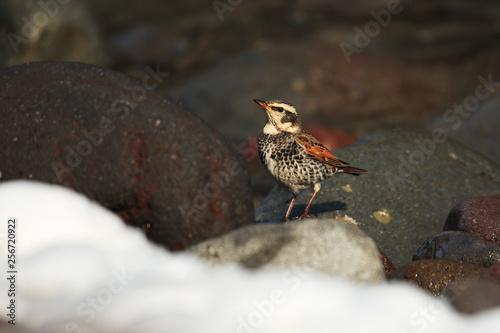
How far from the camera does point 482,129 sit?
1138 cm

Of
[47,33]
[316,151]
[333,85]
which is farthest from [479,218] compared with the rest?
[47,33]

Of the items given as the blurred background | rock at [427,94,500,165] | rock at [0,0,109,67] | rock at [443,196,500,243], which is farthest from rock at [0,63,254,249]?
rock at [0,0,109,67]

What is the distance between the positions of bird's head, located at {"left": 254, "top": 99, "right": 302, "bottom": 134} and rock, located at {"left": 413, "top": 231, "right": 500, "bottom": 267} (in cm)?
180

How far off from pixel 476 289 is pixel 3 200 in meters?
3.81

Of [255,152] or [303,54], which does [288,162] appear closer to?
[255,152]

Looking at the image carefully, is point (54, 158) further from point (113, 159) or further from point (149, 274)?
point (149, 274)

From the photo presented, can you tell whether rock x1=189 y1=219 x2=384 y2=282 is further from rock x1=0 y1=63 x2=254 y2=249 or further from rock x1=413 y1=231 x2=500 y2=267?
rock x1=413 y1=231 x2=500 y2=267

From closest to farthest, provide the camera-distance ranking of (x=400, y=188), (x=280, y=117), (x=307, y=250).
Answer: (x=307, y=250) → (x=280, y=117) → (x=400, y=188)

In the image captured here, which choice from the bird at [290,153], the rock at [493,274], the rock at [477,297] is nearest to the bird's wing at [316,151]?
the bird at [290,153]

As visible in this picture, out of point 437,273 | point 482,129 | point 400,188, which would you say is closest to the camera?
point 437,273

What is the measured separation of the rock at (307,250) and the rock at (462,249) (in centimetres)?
128

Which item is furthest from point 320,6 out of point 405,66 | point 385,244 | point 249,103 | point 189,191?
point 189,191

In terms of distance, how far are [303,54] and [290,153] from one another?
11.4m

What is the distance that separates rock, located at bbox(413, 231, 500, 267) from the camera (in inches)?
240
